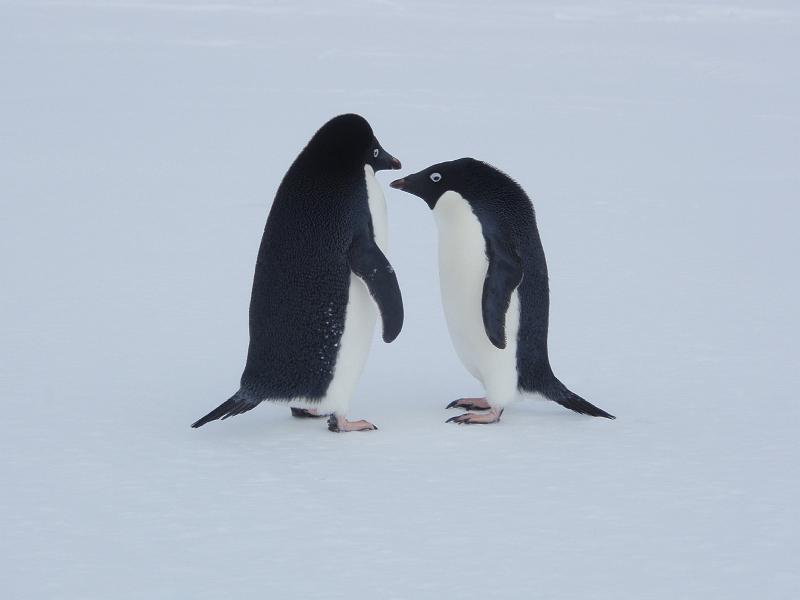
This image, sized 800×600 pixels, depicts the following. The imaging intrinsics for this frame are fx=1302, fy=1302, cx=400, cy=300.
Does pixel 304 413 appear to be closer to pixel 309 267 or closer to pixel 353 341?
pixel 353 341

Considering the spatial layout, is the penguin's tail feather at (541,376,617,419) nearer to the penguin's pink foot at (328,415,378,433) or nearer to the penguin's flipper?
the penguin's flipper

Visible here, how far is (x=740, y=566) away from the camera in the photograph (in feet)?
9.49

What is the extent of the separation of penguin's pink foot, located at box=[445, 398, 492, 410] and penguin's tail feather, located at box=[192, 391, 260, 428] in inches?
28.6

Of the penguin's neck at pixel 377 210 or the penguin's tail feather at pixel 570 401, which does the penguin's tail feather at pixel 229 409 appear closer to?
the penguin's neck at pixel 377 210

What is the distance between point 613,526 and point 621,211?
5.05 m

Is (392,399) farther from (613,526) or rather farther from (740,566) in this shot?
(740,566)

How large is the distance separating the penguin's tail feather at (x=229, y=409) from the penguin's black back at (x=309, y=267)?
0.07 feet

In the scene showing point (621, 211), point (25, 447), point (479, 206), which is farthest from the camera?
point (621, 211)

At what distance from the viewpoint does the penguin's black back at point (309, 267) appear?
381cm

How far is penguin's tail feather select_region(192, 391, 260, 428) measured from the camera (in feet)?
12.3

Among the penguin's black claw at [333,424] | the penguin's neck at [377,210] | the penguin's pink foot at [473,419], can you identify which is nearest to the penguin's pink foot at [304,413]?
the penguin's black claw at [333,424]

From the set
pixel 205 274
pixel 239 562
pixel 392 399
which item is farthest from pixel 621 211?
pixel 239 562

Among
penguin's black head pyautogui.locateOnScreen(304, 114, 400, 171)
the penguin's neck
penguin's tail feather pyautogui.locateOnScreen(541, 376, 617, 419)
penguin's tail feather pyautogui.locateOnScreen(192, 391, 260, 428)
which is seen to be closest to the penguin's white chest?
the penguin's neck

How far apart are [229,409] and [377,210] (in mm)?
739
